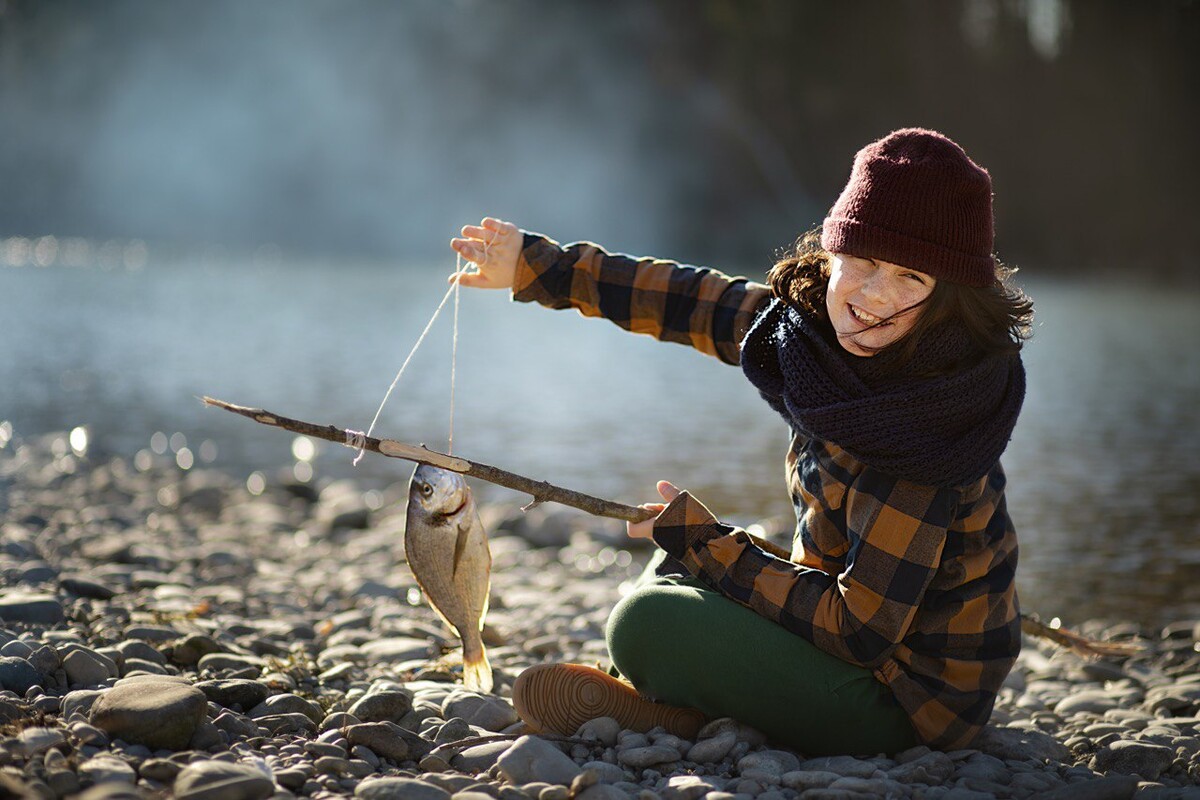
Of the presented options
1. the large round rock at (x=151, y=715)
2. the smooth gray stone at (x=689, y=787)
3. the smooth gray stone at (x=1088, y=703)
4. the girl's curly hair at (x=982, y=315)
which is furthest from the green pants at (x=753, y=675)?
the smooth gray stone at (x=1088, y=703)

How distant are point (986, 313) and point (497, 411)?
10.6 m

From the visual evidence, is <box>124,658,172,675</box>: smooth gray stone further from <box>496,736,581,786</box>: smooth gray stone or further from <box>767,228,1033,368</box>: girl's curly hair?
<box>767,228,1033,368</box>: girl's curly hair

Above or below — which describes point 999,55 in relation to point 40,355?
above

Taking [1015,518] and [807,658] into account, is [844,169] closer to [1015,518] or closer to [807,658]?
[1015,518]

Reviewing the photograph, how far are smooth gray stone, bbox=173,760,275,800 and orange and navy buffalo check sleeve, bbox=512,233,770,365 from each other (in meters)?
1.81

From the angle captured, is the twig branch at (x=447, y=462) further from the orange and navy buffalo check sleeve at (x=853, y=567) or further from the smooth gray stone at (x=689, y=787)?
the smooth gray stone at (x=689, y=787)

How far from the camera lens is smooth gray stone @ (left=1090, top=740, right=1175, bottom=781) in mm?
3590

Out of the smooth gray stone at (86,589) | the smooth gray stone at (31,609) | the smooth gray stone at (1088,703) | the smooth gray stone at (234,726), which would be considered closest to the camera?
the smooth gray stone at (234,726)

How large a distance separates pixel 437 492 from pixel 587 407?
10.7 meters

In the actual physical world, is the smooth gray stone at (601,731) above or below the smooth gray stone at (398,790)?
above

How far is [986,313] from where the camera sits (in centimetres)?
328

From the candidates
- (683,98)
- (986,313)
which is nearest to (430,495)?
(986,313)

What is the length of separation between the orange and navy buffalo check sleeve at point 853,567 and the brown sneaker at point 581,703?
1.45ft

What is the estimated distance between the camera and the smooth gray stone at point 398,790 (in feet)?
9.43
